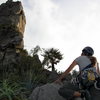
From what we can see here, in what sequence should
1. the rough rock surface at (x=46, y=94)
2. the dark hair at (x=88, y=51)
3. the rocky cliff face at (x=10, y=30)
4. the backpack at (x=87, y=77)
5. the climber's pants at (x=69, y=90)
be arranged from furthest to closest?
the rocky cliff face at (x=10, y=30) < the rough rock surface at (x=46, y=94) < the dark hair at (x=88, y=51) < the climber's pants at (x=69, y=90) < the backpack at (x=87, y=77)

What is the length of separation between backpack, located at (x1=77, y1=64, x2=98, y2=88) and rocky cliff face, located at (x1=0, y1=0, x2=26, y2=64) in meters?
14.6

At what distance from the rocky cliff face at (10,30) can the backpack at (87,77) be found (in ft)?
48.0

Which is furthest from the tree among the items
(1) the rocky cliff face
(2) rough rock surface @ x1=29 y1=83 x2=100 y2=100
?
(2) rough rock surface @ x1=29 y1=83 x2=100 y2=100

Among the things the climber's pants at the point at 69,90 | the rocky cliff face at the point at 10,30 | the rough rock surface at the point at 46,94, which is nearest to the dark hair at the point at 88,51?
the climber's pants at the point at 69,90

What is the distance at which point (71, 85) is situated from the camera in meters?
8.94

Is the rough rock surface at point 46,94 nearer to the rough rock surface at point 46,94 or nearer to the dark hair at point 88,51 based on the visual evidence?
the rough rock surface at point 46,94

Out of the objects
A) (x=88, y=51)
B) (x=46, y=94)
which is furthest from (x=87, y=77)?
(x=46, y=94)

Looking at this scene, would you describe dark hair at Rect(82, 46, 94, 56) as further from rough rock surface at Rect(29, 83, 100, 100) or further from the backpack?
rough rock surface at Rect(29, 83, 100, 100)

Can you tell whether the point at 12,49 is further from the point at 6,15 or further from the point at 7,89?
the point at 7,89

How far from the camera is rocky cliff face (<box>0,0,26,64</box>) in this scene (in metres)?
24.4

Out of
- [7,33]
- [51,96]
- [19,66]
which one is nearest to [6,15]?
[7,33]

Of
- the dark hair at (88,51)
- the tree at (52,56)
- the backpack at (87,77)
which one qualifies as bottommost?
the backpack at (87,77)

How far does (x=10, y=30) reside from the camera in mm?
27469

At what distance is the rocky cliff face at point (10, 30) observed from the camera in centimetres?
2441
